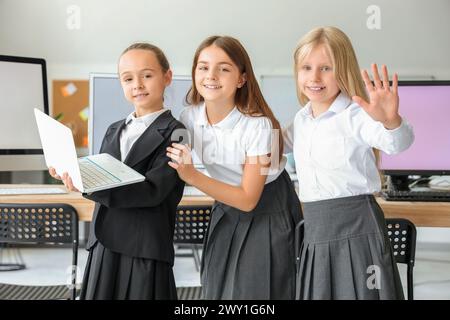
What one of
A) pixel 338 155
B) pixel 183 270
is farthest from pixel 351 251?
pixel 183 270

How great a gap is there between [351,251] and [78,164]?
1.65ft

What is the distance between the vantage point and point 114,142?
1.07 meters

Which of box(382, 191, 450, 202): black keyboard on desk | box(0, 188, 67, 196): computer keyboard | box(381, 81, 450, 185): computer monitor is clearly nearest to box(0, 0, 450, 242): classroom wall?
box(381, 81, 450, 185): computer monitor

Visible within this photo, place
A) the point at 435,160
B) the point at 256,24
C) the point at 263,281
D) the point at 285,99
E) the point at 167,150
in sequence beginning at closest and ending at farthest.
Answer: the point at 167,150, the point at 263,281, the point at 435,160, the point at 285,99, the point at 256,24

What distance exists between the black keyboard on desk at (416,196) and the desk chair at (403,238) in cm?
21

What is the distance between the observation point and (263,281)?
1151mm

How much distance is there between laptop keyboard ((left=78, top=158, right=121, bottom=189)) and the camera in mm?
915

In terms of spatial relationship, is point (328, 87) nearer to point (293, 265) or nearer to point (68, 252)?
point (293, 265)

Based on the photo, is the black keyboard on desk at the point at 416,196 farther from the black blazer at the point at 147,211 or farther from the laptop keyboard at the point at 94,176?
the laptop keyboard at the point at 94,176

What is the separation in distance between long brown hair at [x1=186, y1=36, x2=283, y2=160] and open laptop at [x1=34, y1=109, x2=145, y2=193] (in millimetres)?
276

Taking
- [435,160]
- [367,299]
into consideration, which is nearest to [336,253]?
[367,299]

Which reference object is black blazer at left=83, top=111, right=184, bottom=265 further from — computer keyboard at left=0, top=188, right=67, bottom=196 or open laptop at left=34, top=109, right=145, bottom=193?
computer keyboard at left=0, top=188, right=67, bottom=196

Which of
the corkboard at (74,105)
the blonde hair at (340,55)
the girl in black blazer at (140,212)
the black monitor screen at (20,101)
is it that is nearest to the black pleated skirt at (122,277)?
the girl in black blazer at (140,212)

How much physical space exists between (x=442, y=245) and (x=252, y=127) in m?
2.50
